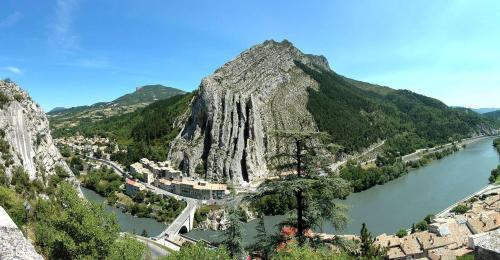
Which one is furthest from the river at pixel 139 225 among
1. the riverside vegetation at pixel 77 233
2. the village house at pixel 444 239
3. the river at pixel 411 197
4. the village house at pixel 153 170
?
the village house at pixel 444 239

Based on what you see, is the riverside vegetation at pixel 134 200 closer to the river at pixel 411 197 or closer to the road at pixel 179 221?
the road at pixel 179 221

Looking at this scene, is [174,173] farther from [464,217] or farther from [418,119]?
[418,119]

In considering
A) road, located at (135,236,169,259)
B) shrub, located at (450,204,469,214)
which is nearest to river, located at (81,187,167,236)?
road, located at (135,236,169,259)

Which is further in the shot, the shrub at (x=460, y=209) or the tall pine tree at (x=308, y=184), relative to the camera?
the shrub at (x=460, y=209)

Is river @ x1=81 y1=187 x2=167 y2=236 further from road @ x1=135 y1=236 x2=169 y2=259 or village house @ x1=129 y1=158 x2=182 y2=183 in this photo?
village house @ x1=129 y1=158 x2=182 y2=183

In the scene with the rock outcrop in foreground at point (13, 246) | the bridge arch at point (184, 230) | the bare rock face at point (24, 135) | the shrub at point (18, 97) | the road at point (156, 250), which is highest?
the shrub at point (18, 97)

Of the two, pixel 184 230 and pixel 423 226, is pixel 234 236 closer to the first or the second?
pixel 423 226

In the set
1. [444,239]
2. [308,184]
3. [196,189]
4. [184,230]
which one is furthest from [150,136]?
[308,184]
